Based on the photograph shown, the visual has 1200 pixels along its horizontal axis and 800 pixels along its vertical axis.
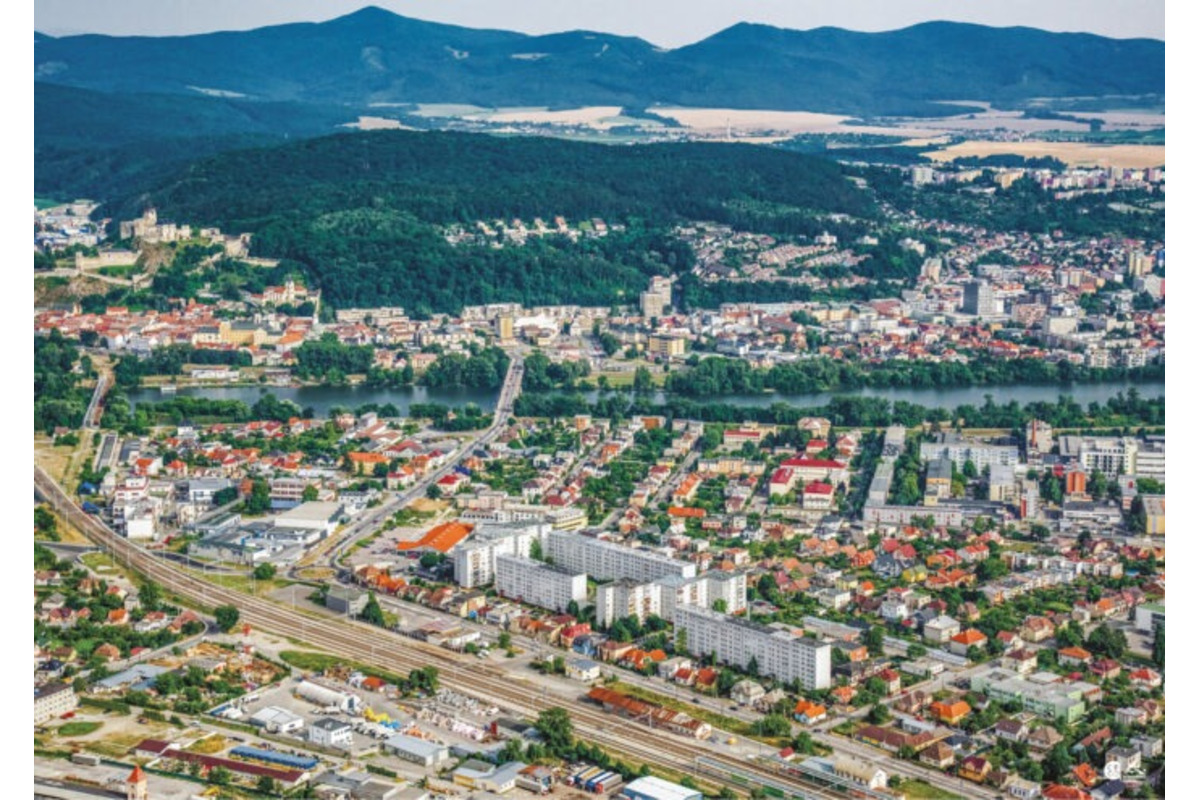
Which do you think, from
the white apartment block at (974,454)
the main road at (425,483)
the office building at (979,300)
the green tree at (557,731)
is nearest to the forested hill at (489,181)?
the office building at (979,300)

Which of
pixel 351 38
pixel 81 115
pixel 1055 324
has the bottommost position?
pixel 1055 324

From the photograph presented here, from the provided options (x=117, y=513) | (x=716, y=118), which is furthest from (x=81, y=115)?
(x=117, y=513)

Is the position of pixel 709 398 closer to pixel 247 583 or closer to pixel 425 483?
pixel 425 483

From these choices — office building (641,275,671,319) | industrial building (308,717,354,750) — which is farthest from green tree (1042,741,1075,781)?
office building (641,275,671,319)

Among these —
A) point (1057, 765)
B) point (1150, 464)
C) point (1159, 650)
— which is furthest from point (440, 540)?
point (1150, 464)

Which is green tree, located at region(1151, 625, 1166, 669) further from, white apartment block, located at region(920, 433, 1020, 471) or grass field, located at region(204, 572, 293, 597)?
grass field, located at region(204, 572, 293, 597)

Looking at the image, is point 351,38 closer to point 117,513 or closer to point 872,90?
point 872,90
